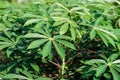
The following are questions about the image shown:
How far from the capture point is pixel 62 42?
209 cm

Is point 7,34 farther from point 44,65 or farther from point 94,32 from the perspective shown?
point 94,32

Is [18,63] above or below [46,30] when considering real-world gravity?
below

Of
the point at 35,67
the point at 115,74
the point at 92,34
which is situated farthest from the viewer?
the point at 35,67

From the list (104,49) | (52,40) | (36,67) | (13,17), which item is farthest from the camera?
(13,17)

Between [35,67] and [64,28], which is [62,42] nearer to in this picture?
[64,28]

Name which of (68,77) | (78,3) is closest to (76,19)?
(78,3)

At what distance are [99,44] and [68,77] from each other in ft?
1.42

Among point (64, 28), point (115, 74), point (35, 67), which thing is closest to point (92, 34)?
point (64, 28)

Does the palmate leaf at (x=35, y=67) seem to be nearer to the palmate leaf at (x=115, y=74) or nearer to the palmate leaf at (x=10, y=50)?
the palmate leaf at (x=10, y=50)

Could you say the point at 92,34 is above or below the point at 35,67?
above

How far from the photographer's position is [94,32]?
2.19 m

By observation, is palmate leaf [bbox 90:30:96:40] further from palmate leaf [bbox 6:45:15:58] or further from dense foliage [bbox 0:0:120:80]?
palmate leaf [bbox 6:45:15:58]

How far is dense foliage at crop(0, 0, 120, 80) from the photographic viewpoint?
6.95 ft

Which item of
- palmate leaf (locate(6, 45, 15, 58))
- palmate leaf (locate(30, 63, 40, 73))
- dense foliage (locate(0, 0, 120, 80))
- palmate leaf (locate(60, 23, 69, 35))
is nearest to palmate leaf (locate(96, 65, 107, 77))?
dense foliage (locate(0, 0, 120, 80))
